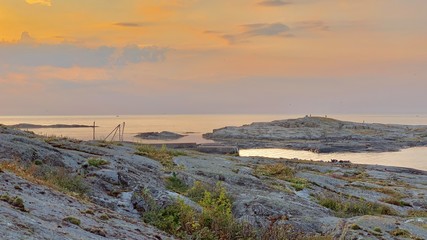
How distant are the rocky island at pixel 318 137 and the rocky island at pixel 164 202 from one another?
81487 millimetres

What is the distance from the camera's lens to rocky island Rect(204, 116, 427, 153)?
113438 millimetres

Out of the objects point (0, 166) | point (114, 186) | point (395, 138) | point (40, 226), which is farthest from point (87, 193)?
point (395, 138)

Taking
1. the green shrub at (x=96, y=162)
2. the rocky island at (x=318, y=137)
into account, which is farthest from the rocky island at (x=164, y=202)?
the rocky island at (x=318, y=137)

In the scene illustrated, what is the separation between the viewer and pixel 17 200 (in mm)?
9961

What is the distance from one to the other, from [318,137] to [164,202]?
5143 inches

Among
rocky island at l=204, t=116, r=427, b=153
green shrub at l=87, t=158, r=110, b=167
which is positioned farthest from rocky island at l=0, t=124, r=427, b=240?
rocky island at l=204, t=116, r=427, b=153

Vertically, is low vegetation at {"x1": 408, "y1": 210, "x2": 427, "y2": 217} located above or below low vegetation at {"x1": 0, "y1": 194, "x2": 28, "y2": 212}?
below

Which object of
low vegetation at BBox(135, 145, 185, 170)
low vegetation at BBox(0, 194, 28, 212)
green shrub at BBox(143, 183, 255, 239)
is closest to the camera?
low vegetation at BBox(0, 194, 28, 212)

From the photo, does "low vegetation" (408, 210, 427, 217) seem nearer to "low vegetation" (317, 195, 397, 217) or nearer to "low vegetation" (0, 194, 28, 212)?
"low vegetation" (317, 195, 397, 217)

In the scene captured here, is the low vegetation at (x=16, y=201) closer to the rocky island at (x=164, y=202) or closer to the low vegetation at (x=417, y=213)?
the rocky island at (x=164, y=202)

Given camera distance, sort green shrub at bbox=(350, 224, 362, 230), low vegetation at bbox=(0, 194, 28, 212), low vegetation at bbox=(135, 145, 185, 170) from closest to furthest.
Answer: low vegetation at bbox=(0, 194, 28, 212)
green shrub at bbox=(350, 224, 362, 230)
low vegetation at bbox=(135, 145, 185, 170)

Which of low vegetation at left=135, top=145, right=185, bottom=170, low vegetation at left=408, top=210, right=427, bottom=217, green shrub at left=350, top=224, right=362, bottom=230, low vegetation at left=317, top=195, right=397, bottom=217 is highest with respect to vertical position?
low vegetation at left=135, top=145, right=185, bottom=170

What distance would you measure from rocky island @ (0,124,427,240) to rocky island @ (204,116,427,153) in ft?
267

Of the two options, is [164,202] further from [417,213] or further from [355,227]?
[417,213]
